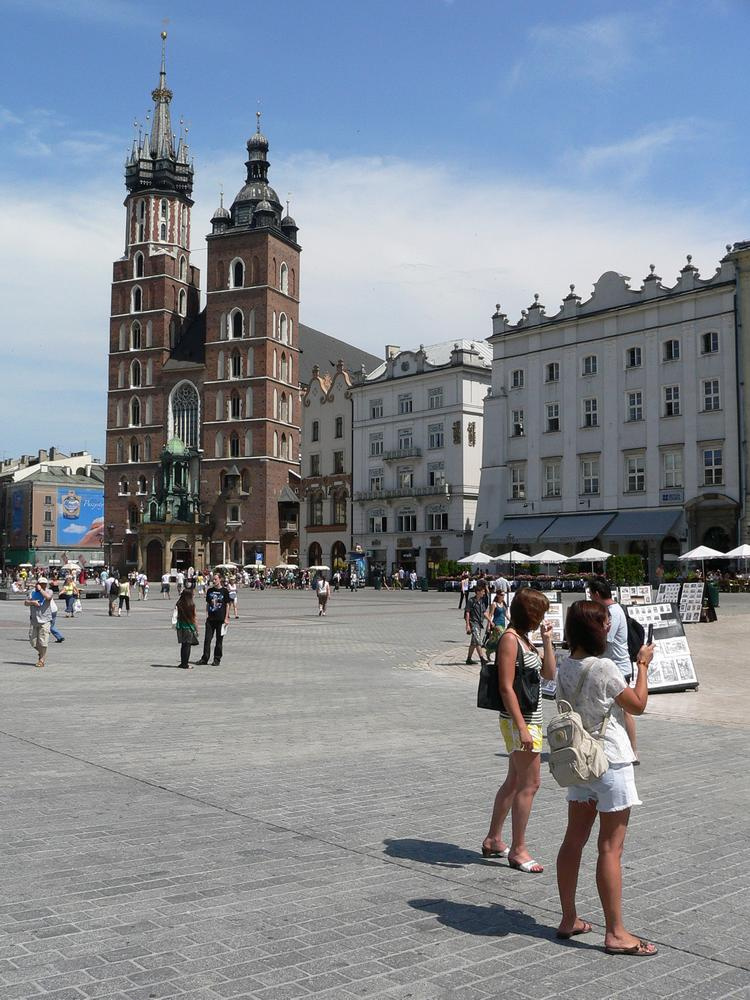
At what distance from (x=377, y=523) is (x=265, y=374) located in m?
22.6

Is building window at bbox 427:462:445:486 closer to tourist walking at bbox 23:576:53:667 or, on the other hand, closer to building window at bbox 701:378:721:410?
building window at bbox 701:378:721:410

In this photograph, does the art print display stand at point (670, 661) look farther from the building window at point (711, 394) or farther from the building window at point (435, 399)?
the building window at point (435, 399)

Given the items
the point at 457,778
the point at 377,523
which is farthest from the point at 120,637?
the point at 377,523

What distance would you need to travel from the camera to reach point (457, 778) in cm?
873

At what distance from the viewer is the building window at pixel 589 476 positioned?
57.2 metres

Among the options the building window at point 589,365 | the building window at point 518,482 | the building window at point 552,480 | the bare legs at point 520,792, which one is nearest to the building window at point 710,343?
the building window at point 589,365

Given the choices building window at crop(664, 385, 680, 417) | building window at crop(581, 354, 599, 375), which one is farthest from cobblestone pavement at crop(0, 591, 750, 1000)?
building window at crop(581, 354, 599, 375)

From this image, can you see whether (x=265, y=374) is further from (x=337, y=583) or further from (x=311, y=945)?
(x=311, y=945)

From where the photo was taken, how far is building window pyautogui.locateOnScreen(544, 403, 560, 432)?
5962cm

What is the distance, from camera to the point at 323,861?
20.3ft

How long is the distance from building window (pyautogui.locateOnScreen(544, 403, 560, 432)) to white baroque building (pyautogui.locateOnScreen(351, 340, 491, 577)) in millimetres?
8342

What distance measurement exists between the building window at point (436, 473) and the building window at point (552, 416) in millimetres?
10254

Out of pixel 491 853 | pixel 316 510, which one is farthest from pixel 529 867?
pixel 316 510

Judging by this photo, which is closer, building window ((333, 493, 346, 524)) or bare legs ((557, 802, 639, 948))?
A: bare legs ((557, 802, 639, 948))
